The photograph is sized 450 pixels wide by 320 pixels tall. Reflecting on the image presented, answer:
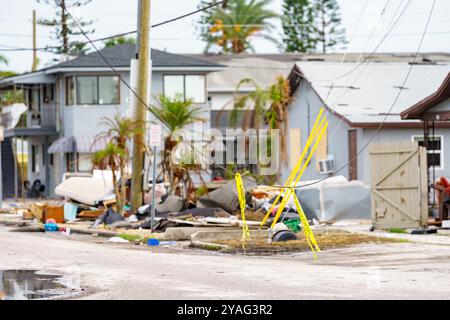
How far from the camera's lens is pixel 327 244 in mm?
20812

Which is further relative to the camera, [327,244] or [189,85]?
[189,85]

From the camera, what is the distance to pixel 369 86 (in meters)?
37.9

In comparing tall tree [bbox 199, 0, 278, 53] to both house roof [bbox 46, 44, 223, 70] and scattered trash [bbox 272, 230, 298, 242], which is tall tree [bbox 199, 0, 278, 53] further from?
scattered trash [bbox 272, 230, 298, 242]

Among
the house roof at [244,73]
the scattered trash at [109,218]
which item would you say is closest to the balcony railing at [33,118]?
the house roof at [244,73]

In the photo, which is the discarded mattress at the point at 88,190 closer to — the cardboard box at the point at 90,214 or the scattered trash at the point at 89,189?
the scattered trash at the point at 89,189

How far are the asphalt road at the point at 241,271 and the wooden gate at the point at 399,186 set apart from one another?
3.42 meters

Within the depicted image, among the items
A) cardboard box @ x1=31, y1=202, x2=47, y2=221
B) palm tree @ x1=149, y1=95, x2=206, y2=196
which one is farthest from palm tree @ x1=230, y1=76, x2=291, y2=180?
palm tree @ x1=149, y1=95, x2=206, y2=196

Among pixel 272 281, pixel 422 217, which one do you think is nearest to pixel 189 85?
pixel 422 217

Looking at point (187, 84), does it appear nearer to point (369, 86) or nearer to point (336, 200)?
point (369, 86)

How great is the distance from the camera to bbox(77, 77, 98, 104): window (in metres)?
48.9

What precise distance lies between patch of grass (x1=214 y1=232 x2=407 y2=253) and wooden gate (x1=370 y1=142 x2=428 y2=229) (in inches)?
72.5

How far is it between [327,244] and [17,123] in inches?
1413

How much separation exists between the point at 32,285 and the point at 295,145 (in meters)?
27.5
